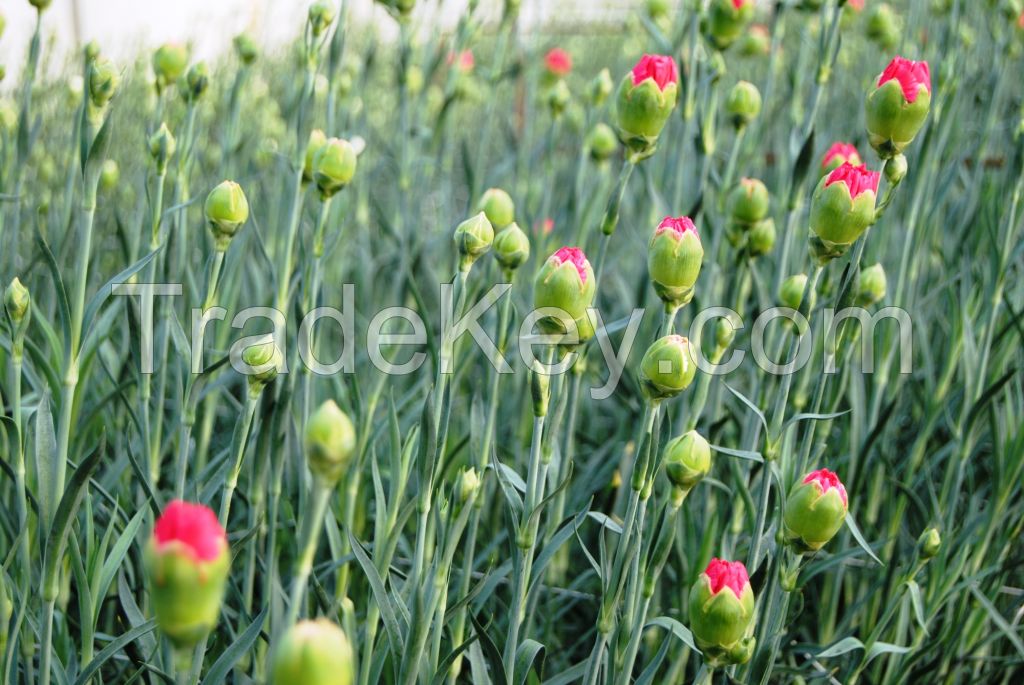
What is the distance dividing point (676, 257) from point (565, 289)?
0.09 m

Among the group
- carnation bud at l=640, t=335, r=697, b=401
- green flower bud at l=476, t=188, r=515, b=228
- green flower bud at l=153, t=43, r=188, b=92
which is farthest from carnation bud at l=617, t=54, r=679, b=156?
green flower bud at l=153, t=43, r=188, b=92

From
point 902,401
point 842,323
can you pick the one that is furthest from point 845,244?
point 902,401

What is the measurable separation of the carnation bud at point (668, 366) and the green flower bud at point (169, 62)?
1.99ft

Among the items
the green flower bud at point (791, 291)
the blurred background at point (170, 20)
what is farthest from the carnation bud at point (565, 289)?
the blurred background at point (170, 20)

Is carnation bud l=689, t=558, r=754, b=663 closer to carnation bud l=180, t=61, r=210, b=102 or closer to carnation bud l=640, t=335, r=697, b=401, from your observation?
carnation bud l=640, t=335, r=697, b=401

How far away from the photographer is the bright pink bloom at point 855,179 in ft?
2.24

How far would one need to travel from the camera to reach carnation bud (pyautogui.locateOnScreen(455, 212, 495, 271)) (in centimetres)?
64

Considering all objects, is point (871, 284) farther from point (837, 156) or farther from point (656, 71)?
point (656, 71)

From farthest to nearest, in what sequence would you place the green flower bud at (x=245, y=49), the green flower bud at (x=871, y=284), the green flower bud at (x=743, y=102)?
the green flower bud at (x=245, y=49), the green flower bud at (x=743, y=102), the green flower bud at (x=871, y=284)

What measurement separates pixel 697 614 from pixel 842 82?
2244mm

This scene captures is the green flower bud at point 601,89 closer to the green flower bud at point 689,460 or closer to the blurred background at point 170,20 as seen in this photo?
the green flower bud at point 689,460

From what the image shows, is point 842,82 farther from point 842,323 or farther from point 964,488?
point 842,323

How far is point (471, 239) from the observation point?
65cm

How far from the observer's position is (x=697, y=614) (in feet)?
1.95
